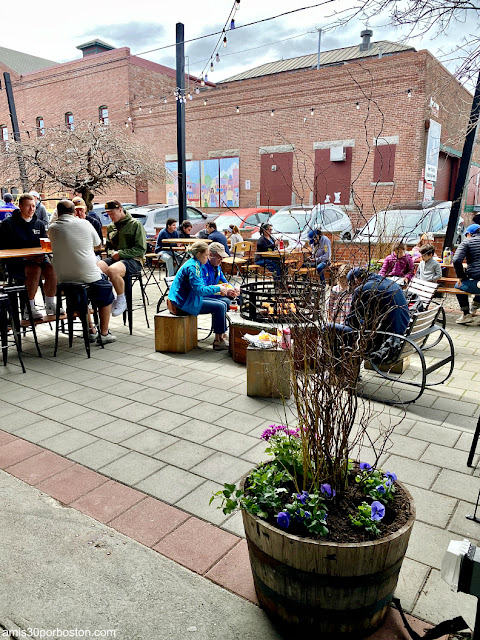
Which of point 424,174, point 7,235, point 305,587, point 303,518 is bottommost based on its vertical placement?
point 305,587

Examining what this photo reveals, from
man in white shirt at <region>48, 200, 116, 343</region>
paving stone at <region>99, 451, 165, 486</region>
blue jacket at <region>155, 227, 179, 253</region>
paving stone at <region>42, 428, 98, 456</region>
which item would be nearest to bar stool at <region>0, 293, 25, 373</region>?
man in white shirt at <region>48, 200, 116, 343</region>

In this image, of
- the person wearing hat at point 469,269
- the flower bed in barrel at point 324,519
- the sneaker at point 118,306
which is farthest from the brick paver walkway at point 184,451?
the person wearing hat at point 469,269

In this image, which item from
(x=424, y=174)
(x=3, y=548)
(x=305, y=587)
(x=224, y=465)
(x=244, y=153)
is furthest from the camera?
(x=244, y=153)

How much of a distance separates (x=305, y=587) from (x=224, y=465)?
4.83ft

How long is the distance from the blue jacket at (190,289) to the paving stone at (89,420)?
1877mm

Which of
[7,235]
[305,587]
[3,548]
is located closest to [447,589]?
[305,587]

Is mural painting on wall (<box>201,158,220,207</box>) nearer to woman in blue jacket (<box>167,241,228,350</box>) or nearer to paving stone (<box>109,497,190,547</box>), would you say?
woman in blue jacket (<box>167,241,228,350</box>)

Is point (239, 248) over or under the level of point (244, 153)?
under

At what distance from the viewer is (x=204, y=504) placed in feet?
8.84

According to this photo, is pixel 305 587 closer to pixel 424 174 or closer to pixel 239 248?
pixel 239 248

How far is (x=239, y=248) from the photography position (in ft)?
33.1

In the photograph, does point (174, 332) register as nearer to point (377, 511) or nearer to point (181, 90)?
point (377, 511)

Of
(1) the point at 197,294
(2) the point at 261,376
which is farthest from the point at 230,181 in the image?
(2) the point at 261,376

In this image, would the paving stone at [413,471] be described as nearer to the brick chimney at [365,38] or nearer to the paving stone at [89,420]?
the paving stone at [89,420]
